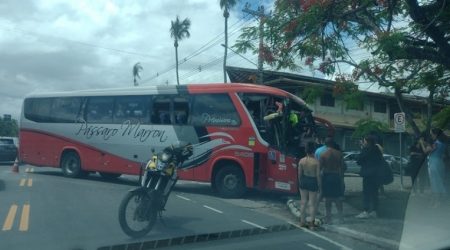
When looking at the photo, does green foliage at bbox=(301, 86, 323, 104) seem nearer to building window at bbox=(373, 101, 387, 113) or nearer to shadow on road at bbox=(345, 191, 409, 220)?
shadow on road at bbox=(345, 191, 409, 220)

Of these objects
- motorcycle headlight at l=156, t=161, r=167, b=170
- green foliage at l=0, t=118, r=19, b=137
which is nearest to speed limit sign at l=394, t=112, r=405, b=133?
motorcycle headlight at l=156, t=161, r=167, b=170

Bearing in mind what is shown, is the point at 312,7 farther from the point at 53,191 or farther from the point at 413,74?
the point at 53,191

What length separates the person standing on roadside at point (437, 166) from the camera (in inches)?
444

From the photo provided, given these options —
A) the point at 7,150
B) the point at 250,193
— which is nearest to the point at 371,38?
the point at 250,193

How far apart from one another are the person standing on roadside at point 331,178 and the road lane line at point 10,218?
223 inches

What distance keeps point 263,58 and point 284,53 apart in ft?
2.17

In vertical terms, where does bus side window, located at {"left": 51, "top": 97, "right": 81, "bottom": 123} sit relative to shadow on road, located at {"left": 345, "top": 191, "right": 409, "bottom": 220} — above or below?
above

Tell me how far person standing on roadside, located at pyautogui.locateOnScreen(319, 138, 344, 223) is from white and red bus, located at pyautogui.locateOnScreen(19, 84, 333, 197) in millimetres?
Answer: 2903

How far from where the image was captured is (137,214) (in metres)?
8.34

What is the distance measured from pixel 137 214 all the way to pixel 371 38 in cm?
702

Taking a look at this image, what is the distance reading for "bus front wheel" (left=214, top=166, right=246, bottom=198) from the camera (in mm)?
14188

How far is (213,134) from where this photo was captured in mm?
14703

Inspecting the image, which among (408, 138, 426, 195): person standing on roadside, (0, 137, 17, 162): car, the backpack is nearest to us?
the backpack

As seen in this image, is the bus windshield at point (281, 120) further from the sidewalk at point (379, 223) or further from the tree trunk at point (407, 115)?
the tree trunk at point (407, 115)
